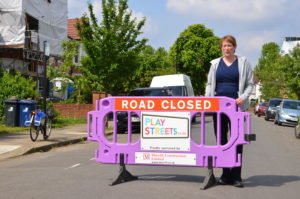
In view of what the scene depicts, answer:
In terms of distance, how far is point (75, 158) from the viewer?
10461 mm

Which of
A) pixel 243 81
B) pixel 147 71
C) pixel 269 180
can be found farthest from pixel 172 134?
pixel 147 71

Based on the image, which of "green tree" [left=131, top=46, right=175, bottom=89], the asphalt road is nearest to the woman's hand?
the asphalt road

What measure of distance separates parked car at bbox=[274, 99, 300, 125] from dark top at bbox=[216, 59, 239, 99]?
70.9 feet

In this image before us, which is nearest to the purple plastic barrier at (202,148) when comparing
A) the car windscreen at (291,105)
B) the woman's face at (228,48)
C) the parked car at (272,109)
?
the woman's face at (228,48)

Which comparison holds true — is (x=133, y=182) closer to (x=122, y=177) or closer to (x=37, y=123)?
(x=122, y=177)

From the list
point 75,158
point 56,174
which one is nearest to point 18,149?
point 75,158

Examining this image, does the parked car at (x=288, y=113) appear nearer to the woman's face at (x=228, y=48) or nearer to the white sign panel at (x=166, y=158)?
the woman's face at (x=228, y=48)

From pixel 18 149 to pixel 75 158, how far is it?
77.6 inches

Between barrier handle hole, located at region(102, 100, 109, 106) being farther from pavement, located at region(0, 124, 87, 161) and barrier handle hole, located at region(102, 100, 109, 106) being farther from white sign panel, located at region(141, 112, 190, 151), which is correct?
pavement, located at region(0, 124, 87, 161)

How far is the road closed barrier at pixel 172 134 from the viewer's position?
6.46m

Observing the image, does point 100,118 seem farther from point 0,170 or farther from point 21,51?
point 21,51

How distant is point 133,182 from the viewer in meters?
6.85

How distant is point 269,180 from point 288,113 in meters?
21.5

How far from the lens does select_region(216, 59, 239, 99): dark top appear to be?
Answer: 21.8ft
